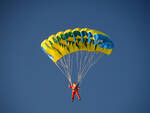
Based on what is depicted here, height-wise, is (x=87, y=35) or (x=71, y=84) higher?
(x=87, y=35)

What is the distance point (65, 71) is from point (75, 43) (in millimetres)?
2069

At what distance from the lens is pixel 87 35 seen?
69.7 ft
